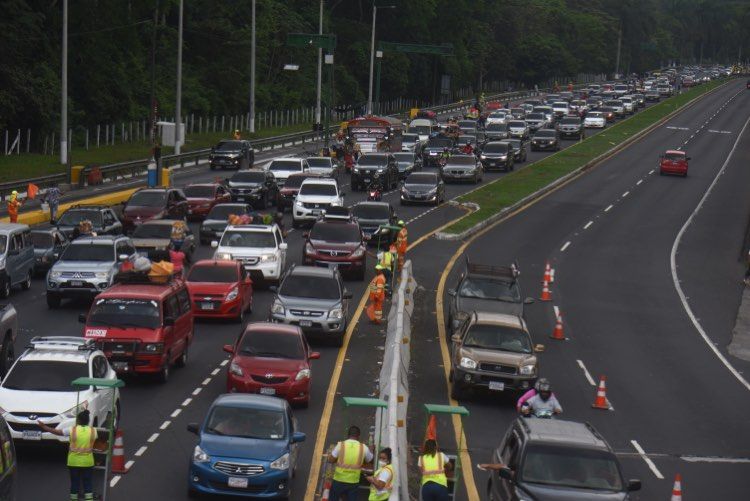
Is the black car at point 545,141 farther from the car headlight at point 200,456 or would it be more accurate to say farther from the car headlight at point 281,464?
the car headlight at point 200,456

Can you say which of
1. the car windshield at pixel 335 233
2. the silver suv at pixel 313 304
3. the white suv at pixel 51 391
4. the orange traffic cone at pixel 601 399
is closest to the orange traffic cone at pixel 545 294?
the car windshield at pixel 335 233

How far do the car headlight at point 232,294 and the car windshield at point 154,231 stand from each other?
866 cm

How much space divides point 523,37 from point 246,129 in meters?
84.1

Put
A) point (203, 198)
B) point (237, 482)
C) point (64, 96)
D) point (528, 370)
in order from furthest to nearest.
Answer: point (64, 96) → point (203, 198) → point (528, 370) → point (237, 482)

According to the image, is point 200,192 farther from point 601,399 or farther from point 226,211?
point 601,399

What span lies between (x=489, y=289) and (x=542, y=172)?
42.9 m

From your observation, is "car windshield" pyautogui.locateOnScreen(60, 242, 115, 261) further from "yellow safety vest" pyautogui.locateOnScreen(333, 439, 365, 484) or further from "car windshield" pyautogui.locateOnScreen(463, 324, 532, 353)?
"yellow safety vest" pyautogui.locateOnScreen(333, 439, 365, 484)

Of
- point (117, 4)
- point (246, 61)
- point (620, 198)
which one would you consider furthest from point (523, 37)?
point (620, 198)

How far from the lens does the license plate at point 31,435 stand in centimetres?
1873

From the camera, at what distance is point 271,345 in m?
23.8

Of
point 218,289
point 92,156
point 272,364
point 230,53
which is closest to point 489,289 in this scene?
point 218,289

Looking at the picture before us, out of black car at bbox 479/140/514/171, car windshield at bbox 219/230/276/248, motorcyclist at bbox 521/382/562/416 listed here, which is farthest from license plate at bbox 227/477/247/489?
black car at bbox 479/140/514/171

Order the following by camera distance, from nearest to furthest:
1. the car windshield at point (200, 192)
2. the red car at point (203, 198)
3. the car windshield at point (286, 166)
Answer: the red car at point (203, 198), the car windshield at point (200, 192), the car windshield at point (286, 166)

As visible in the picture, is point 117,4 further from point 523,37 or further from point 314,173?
point 523,37
